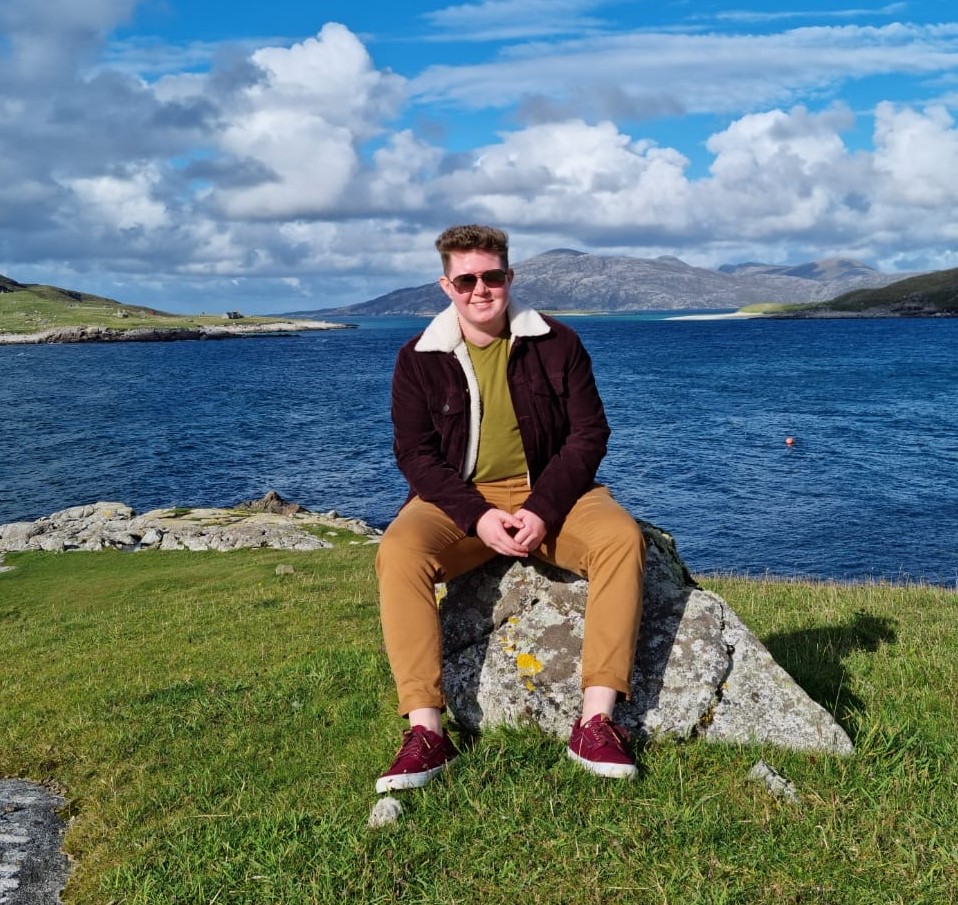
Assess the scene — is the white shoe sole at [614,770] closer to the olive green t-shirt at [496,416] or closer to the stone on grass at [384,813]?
the stone on grass at [384,813]

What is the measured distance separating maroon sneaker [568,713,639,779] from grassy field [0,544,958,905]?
0.34 ft

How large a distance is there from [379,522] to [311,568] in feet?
58.1

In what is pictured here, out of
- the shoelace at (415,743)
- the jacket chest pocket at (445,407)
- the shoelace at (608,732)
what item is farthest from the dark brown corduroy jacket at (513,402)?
the shoelace at (415,743)

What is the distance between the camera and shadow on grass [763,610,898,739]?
738 centimetres

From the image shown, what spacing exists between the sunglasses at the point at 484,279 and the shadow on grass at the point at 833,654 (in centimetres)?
477

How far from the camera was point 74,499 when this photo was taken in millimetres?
47219

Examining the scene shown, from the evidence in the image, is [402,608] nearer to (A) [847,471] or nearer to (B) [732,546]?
(B) [732,546]

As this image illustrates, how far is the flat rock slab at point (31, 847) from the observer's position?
5.48 metres

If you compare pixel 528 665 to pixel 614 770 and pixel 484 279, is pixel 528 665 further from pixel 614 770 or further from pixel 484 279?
pixel 484 279

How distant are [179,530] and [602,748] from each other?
97.5 feet

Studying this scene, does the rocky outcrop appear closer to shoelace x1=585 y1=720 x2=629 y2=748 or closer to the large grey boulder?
the large grey boulder

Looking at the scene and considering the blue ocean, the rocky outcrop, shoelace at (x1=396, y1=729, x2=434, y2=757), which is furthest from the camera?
the blue ocean

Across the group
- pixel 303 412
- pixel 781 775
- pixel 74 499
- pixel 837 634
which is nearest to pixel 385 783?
pixel 781 775

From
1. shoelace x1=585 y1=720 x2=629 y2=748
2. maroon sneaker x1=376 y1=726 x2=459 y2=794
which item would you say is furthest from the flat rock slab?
shoelace x1=585 y1=720 x2=629 y2=748
